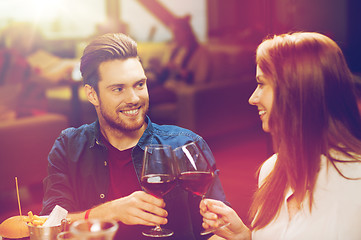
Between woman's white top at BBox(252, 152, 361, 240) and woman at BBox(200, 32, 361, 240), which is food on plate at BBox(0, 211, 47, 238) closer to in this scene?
woman at BBox(200, 32, 361, 240)

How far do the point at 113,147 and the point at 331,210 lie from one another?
765mm

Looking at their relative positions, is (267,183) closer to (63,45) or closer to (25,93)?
(25,93)

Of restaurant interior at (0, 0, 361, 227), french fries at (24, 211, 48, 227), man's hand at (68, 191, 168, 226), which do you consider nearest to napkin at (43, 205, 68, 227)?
french fries at (24, 211, 48, 227)

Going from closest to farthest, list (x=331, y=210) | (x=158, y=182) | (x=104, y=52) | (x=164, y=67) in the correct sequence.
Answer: (x=158, y=182) → (x=331, y=210) → (x=104, y=52) → (x=164, y=67)

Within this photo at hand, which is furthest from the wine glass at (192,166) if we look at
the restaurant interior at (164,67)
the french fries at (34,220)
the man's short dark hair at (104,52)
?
the restaurant interior at (164,67)

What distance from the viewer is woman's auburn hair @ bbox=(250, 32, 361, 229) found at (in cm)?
125

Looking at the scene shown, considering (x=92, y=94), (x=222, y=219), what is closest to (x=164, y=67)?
(x=92, y=94)

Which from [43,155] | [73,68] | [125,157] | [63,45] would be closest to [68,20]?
[63,45]

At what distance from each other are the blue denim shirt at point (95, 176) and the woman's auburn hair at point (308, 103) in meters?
0.37

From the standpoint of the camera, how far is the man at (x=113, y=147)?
1.59 metres

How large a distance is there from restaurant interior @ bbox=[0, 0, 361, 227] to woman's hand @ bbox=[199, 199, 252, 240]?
192 cm

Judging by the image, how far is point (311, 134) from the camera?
51.2 inches

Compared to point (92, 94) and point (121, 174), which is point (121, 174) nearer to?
point (121, 174)

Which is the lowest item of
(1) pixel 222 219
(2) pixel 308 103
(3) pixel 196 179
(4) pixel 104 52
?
(1) pixel 222 219
